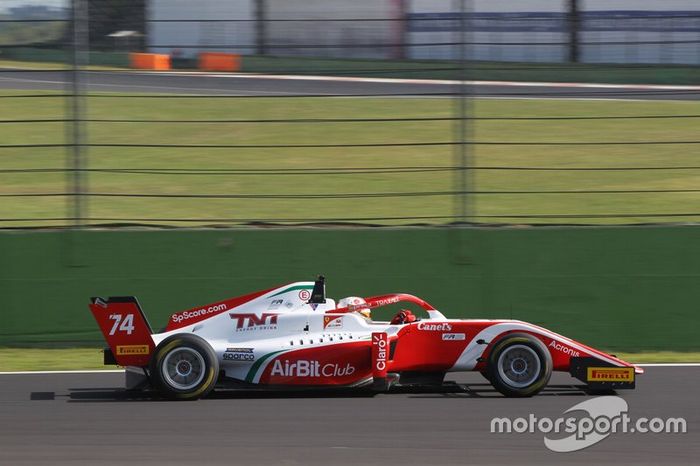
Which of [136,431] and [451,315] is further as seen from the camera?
[451,315]

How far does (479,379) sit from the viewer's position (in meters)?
8.87

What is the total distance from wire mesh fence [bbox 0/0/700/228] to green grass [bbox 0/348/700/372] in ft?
4.53

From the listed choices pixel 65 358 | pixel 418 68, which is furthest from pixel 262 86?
pixel 65 358

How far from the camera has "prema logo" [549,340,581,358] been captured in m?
7.93

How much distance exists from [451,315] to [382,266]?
2.79 feet

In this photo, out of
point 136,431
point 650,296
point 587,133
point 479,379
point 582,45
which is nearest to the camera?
point 136,431

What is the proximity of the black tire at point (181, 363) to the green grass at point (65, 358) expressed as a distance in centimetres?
204

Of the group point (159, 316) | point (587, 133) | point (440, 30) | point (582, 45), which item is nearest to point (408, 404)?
point (159, 316)

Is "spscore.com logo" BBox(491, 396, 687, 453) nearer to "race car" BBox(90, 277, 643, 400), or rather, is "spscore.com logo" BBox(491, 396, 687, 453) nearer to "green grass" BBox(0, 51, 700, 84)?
"race car" BBox(90, 277, 643, 400)

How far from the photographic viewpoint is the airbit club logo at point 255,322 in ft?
26.2

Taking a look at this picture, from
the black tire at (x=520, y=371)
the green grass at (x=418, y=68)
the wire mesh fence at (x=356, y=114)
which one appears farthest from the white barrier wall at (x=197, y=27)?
the black tire at (x=520, y=371)

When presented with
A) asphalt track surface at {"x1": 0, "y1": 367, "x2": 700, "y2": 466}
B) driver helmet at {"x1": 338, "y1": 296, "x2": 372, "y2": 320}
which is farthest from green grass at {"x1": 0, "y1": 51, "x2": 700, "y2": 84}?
asphalt track surface at {"x1": 0, "y1": 367, "x2": 700, "y2": 466}

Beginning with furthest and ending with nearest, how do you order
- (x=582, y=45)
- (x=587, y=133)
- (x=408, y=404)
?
1. (x=587, y=133)
2. (x=582, y=45)
3. (x=408, y=404)

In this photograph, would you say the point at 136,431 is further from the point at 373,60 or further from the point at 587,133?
the point at 587,133
